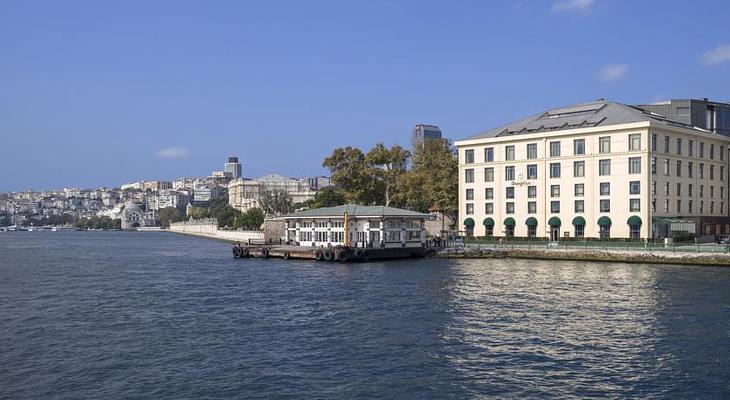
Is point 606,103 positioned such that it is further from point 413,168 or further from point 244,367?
point 244,367

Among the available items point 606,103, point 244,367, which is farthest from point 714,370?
point 606,103

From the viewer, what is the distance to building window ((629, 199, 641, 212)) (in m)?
72.7

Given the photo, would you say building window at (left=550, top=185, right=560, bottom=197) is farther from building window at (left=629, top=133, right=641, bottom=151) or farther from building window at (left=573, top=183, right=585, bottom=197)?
building window at (left=629, top=133, right=641, bottom=151)

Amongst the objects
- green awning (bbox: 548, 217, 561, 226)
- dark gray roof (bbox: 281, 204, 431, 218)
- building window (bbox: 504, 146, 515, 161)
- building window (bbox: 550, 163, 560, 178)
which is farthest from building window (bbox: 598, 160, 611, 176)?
dark gray roof (bbox: 281, 204, 431, 218)

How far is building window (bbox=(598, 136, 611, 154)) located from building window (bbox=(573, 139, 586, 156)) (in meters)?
1.77

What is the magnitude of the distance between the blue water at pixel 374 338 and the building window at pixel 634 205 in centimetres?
2116

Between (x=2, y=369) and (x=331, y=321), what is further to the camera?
(x=331, y=321)

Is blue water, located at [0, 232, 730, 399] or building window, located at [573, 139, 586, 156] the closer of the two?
blue water, located at [0, 232, 730, 399]

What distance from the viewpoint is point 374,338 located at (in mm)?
29219

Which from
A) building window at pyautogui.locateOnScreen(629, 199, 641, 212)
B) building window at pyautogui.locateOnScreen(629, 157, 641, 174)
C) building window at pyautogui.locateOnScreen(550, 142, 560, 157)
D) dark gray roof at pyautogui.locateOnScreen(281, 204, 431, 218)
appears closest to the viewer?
building window at pyautogui.locateOnScreen(629, 199, 641, 212)

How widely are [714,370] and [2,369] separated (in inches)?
951

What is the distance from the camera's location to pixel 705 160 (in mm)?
81375

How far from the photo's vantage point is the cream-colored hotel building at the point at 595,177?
73.3 m

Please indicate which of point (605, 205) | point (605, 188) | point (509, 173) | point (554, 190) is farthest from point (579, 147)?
point (509, 173)
